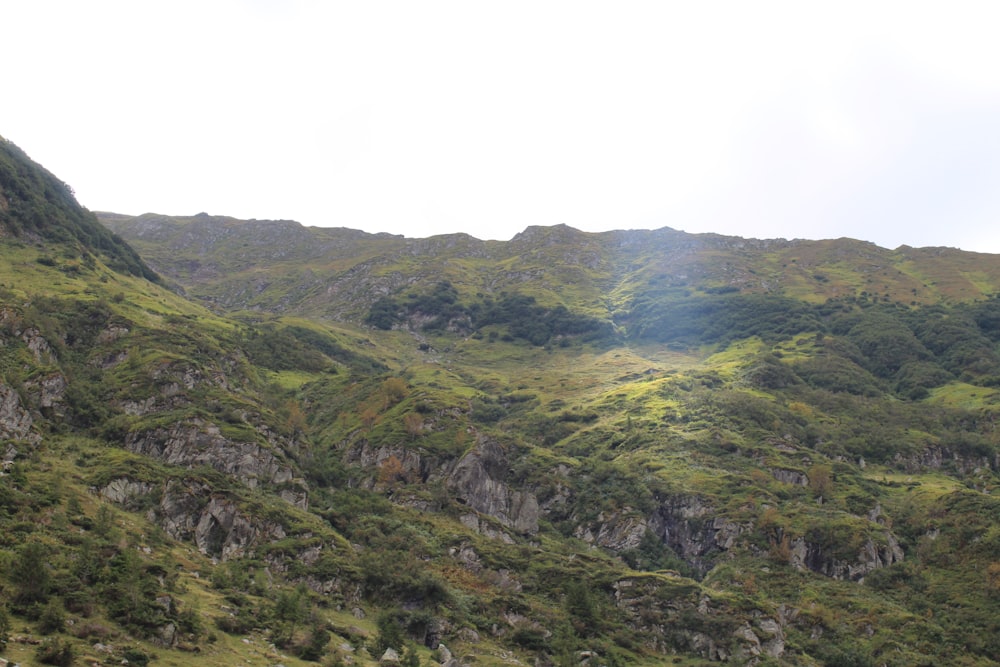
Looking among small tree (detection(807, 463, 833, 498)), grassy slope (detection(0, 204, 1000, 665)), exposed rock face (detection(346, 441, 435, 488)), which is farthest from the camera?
small tree (detection(807, 463, 833, 498))

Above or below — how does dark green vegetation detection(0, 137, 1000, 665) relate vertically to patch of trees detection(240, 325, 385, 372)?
below

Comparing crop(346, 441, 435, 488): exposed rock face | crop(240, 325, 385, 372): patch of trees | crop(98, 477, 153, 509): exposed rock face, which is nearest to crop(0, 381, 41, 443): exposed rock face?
crop(98, 477, 153, 509): exposed rock face

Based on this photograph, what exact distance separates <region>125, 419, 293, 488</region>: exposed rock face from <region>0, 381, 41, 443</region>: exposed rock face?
1209 centimetres

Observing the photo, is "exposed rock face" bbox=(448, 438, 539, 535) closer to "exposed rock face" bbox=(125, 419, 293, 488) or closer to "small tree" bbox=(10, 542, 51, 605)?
"exposed rock face" bbox=(125, 419, 293, 488)

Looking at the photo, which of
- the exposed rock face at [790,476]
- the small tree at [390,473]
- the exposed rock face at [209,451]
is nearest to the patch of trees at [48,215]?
the exposed rock face at [209,451]

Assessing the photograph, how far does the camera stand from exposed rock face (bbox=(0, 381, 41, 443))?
64.6 metres

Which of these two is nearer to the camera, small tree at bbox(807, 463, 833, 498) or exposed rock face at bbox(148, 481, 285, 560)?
exposed rock face at bbox(148, 481, 285, 560)

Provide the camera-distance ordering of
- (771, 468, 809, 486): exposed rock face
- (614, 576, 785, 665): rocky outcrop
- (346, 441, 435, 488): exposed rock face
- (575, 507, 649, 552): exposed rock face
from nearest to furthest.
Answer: (614, 576, 785, 665): rocky outcrop
(346, 441, 435, 488): exposed rock face
(575, 507, 649, 552): exposed rock face
(771, 468, 809, 486): exposed rock face

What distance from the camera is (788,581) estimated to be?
3770 inches

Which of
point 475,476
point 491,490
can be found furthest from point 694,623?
point 475,476

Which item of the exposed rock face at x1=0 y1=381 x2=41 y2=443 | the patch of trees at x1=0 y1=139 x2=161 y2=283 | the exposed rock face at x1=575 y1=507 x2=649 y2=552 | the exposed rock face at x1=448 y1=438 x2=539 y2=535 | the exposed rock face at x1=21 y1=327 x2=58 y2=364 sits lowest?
the exposed rock face at x1=575 y1=507 x2=649 y2=552

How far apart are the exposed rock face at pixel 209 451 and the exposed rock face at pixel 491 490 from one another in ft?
90.4

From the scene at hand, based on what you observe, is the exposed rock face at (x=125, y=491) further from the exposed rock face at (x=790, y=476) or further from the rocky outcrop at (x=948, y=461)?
the rocky outcrop at (x=948, y=461)

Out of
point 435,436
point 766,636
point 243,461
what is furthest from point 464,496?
point 766,636
